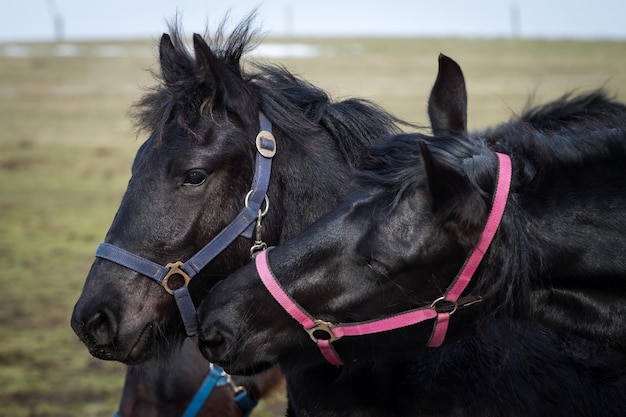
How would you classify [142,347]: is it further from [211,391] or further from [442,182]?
[442,182]

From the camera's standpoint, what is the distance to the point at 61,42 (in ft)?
188

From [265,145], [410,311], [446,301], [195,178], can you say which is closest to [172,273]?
[195,178]

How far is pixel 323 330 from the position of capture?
3107 millimetres

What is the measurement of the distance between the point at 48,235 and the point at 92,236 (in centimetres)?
94

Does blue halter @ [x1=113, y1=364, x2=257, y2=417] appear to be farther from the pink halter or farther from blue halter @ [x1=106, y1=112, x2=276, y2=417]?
the pink halter

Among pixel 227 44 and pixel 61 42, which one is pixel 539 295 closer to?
pixel 227 44

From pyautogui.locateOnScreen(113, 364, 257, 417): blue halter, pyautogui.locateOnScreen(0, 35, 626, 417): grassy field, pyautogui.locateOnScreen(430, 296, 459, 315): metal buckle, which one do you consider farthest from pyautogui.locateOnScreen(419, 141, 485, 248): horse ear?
pyautogui.locateOnScreen(113, 364, 257, 417): blue halter

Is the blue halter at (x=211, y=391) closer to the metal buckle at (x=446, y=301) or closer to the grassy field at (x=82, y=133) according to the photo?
the grassy field at (x=82, y=133)

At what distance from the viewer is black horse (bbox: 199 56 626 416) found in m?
2.96

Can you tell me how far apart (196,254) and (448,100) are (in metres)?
1.29

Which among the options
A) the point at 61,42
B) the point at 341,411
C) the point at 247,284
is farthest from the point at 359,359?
the point at 61,42

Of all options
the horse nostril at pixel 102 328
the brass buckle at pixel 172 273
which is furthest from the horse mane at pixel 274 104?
the horse nostril at pixel 102 328

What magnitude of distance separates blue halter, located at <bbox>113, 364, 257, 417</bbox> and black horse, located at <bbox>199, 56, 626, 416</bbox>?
40.3 inches

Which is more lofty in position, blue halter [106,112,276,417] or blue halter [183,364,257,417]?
blue halter [106,112,276,417]
